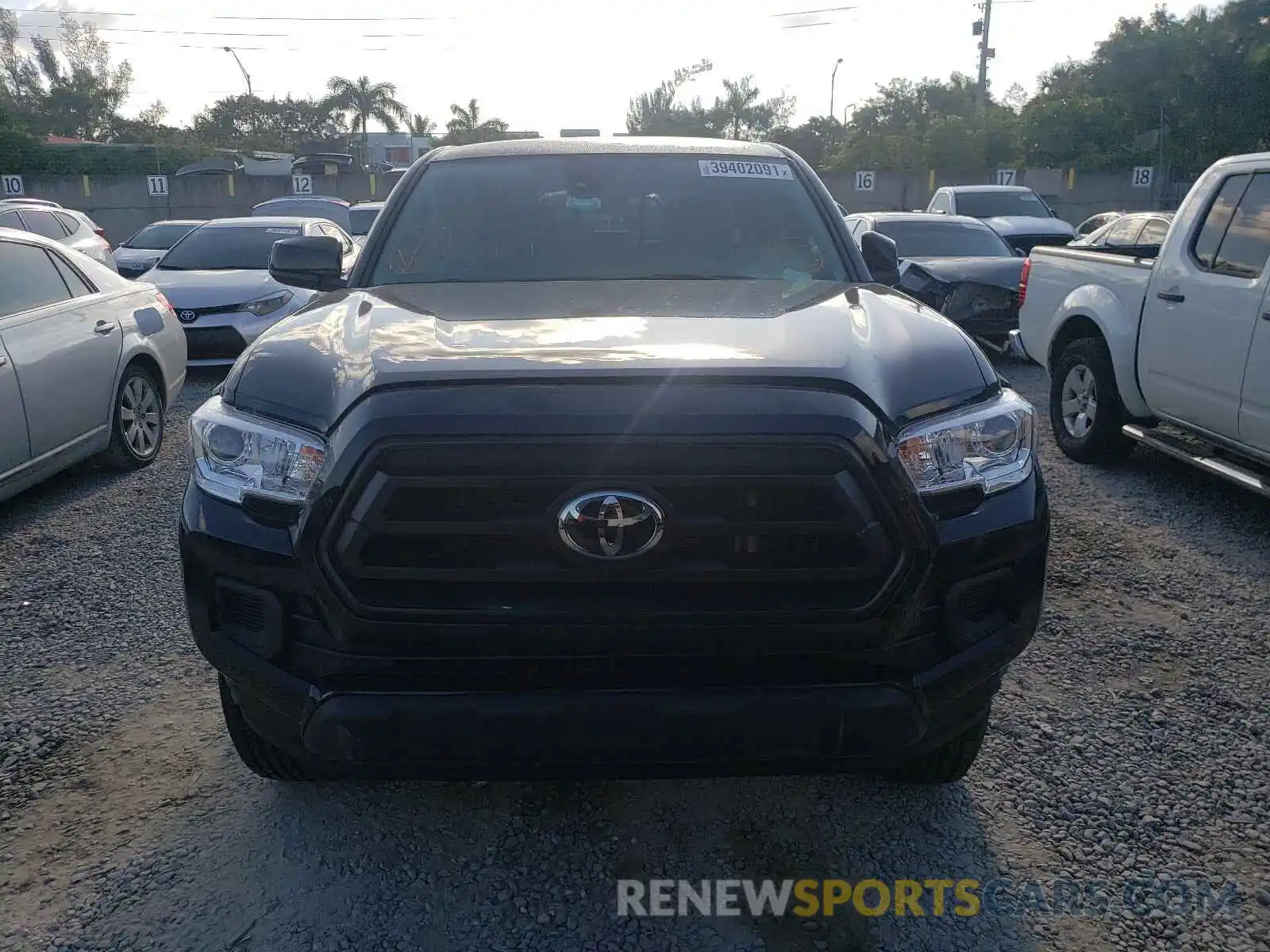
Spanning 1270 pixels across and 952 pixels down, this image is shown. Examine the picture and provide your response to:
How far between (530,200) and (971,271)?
26.1ft

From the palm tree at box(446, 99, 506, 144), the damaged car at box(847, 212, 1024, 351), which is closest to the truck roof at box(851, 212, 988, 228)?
the damaged car at box(847, 212, 1024, 351)

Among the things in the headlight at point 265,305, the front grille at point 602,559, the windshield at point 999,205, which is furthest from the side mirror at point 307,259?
the windshield at point 999,205

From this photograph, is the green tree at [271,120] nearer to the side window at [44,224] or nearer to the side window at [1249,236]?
the side window at [44,224]

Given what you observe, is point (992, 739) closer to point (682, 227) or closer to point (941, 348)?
point (941, 348)

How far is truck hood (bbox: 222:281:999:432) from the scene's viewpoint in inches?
89.8

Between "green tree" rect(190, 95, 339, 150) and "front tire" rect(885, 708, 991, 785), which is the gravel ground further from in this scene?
"green tree" rect(190, 95, 339, 150)

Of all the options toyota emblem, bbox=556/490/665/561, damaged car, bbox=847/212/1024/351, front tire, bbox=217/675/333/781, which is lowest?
front tire, bbox=217/675/333/781

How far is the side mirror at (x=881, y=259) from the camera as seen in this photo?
3.91 m

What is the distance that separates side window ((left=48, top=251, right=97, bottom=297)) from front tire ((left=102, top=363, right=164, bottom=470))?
51 centimetres

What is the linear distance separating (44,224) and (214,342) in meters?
5.02

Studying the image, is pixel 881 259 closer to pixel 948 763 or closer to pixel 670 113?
pixel 948 763

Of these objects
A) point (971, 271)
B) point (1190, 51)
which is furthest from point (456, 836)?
point (1190, 51)

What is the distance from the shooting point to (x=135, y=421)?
6664 millimetres

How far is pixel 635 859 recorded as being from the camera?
2.73 meters
